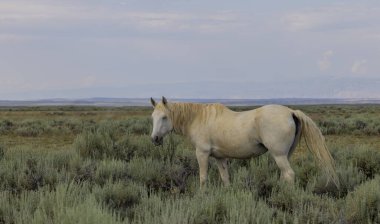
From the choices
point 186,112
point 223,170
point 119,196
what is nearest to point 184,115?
point 186,112

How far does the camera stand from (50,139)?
20453 millimetres

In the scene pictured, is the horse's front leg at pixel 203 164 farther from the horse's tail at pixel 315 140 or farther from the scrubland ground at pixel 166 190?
the horse's tail at pixel 315 140

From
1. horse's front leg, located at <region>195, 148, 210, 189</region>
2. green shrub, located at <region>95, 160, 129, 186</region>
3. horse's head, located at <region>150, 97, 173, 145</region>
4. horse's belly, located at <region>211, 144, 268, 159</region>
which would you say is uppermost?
horse's head, located at <region>150, 97, 173, 145</region>

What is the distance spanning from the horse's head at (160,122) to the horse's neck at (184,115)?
0.12m

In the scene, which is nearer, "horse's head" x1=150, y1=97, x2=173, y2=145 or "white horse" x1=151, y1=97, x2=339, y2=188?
"white horse" x1=151, y1=97, x2=339, y2=188

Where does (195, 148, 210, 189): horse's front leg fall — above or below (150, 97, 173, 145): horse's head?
below

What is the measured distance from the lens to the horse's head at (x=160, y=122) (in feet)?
26.8

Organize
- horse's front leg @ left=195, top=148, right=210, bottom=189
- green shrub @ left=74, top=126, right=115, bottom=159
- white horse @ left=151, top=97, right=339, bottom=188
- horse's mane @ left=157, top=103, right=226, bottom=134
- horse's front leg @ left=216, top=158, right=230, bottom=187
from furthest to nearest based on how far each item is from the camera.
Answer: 1. green shrub @ left=74, top=126, right=115, bottom=159
2. horse's mane @ left=157, top=103, right=226, bottom=134
3. horse's front leg @ left=216, top=158, right=230, bottom=187
4. horse's front leg @ left=195, top=148, right=210, bottom=189
5. white horse @ left=151, top=97, right=339, bottom=188

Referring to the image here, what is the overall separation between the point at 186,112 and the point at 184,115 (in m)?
0.07

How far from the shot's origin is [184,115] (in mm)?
8414

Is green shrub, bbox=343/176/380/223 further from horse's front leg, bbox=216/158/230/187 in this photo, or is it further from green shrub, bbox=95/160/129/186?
green shrub, bbox=95/160/129/186

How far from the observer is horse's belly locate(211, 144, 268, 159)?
7743 mm

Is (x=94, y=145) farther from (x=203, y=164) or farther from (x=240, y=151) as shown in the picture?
(x=240, y=151)

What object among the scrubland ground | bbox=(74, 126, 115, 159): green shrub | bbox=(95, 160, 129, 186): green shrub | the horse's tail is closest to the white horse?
the horse's tail
